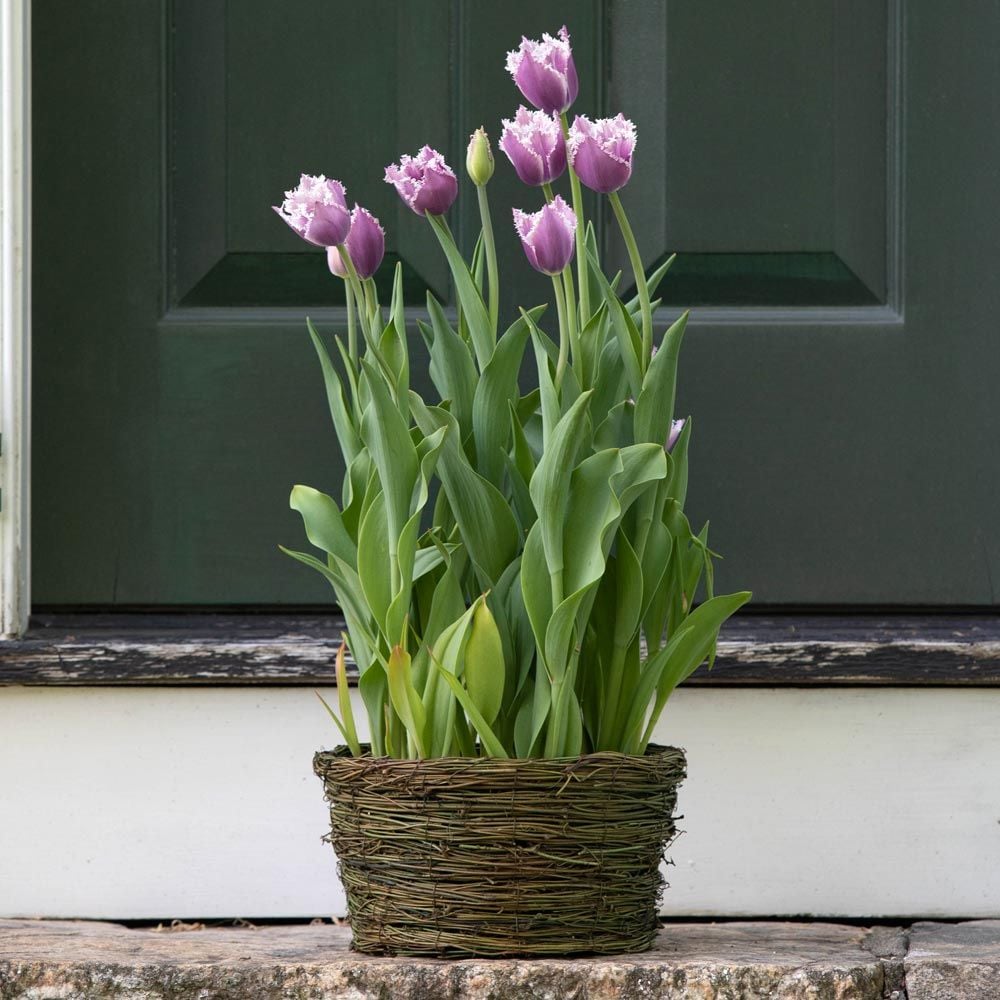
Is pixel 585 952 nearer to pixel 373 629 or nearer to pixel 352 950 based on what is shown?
pixel 352 950

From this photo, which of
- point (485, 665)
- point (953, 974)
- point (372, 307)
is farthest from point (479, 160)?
point (953, 974)

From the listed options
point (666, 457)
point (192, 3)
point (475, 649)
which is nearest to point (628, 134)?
point (666, 457)

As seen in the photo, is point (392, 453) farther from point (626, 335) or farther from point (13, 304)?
point (13, 304)

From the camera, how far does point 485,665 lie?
0.95m

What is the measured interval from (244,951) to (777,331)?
2.50 feet

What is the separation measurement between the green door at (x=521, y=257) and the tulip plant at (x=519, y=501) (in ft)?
0.89

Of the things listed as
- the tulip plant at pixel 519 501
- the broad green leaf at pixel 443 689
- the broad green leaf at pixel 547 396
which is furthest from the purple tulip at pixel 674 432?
the broad green leaf at pixel 443 689

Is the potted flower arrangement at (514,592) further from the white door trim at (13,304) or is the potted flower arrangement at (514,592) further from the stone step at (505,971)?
the white door trim at (13,304)

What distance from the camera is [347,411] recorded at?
1073mm

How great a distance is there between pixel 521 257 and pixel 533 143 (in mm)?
360

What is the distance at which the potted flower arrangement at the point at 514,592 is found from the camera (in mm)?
942

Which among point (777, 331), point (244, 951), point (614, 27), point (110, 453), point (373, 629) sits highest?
point (614, 27)

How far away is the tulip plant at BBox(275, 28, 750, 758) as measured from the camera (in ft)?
3.11

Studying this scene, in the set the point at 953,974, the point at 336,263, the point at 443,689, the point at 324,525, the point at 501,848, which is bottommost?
the point at 953,974
